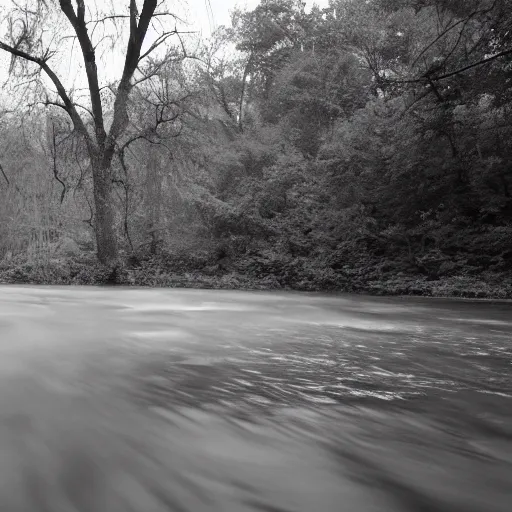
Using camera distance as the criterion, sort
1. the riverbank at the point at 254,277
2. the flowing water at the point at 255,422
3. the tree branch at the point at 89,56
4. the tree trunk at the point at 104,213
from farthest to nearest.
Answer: the tree trunk at the point at 104,213
the tree branch at the point at 89,56
the riverbank at the point at 254,277
the flowing water at the point at 255,422

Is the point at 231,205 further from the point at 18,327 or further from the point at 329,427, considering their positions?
the point at 329,427

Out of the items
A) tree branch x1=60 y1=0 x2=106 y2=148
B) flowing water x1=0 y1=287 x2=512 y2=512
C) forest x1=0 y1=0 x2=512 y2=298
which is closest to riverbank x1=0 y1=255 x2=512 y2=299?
forest x1=0 y1=0 x2=512 y2=298

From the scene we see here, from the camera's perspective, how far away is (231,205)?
1408 centimetres

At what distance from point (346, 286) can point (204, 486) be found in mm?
9861

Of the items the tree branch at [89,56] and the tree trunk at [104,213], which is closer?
the tree branch at [89,56]

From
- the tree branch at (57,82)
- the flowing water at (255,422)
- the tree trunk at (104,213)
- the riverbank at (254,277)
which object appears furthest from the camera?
the tree trunk at (104,213)

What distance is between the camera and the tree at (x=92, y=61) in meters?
12.8

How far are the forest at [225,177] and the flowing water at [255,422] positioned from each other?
20.8 ft

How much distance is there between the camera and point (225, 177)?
1530 centimetres

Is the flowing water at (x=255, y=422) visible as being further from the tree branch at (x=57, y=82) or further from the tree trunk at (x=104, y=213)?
the tree branch at (x=57, y=82)

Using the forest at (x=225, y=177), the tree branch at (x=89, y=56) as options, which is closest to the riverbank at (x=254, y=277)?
the forest at (x=225, y=177)

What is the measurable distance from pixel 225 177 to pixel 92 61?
4.55 meters

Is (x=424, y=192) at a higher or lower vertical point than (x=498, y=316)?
higher

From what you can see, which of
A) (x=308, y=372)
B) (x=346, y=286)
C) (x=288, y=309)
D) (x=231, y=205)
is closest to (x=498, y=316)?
(x=288, y=309)
